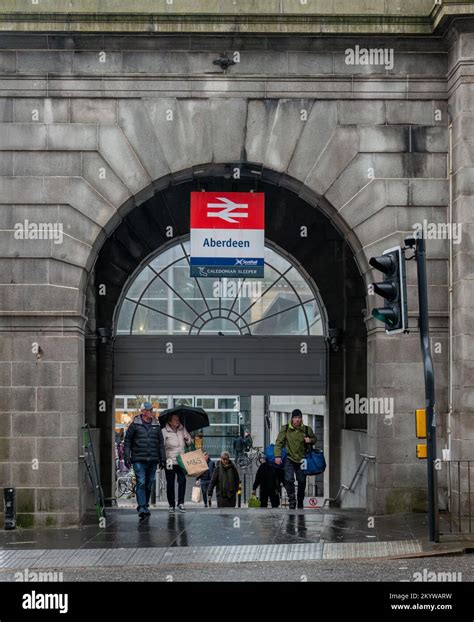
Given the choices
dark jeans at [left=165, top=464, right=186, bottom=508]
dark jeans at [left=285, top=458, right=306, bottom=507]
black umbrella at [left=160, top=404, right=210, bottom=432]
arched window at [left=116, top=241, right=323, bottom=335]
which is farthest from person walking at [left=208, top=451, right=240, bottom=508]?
arched window at [left=116, top=241, right=323, bottom=335]

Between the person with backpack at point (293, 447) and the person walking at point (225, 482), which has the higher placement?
the person with backpack at point (293, 447)

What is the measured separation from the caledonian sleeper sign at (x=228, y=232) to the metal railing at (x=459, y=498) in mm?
4716

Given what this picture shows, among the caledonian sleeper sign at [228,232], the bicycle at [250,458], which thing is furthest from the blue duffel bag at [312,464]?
the bicycle at [250,458]

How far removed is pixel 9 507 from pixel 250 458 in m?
18.8

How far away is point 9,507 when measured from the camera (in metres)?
17.1

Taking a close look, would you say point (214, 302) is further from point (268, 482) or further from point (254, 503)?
point (268, 482)

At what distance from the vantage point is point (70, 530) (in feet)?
56.5

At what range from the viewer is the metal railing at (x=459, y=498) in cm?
1652

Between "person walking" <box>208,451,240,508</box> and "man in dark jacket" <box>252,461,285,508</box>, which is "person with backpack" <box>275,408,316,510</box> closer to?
"man in dark jacket" <box>252,461,285,508</box>

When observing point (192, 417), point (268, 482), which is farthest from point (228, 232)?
point (268, 482)

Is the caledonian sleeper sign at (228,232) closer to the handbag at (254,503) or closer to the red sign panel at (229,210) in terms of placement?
the red sign panel at (229,210)

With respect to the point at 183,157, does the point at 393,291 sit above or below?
below

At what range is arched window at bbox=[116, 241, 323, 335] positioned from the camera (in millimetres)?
25203

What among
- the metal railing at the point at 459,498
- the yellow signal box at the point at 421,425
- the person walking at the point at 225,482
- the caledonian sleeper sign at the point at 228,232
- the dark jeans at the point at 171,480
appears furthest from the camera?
the person walking at the point at 225,482
